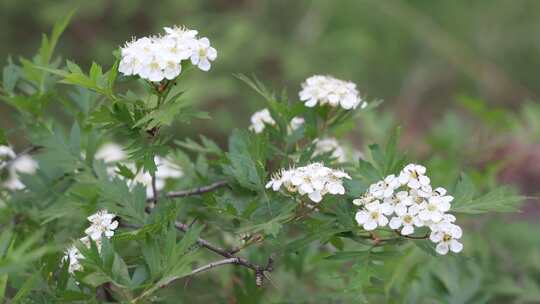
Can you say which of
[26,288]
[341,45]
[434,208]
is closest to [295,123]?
[434,208]

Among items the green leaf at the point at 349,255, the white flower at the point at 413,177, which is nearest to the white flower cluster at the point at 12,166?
the green leaf at the point at 349,255

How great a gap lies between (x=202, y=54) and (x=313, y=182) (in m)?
0.28

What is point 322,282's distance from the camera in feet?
6.05

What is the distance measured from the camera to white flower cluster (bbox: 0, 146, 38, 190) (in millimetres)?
1606

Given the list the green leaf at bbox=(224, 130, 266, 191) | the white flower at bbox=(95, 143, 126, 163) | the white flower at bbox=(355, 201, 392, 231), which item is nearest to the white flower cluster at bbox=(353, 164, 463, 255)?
the white flower at bbox=(355, 201, 392, 231)

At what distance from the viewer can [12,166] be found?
194cm

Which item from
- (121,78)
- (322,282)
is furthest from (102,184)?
(322,282)

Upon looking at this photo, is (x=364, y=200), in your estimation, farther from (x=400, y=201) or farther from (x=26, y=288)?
(x=26, y=288)

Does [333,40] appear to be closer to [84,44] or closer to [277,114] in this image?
[84,44]

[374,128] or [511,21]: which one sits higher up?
[511,21]

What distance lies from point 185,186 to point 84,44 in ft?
10.5

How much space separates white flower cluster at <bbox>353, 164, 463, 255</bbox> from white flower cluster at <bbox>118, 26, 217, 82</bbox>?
360mm

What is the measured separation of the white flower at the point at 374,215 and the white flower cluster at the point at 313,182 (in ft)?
0.16

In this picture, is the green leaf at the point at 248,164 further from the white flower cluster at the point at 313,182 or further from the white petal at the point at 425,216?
the white petal at the point at 425,216
